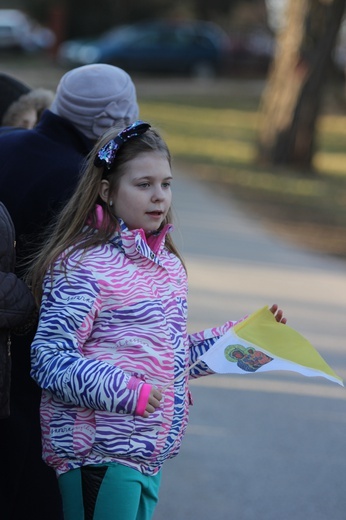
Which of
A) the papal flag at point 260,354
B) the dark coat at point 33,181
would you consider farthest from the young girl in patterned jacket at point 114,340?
the dark coat at point 33,181

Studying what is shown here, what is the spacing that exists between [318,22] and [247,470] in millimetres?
13414

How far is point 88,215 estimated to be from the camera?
122 inches

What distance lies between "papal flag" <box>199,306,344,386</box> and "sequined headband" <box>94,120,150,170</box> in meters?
0.60

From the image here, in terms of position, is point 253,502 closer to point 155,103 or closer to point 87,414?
point 87,414

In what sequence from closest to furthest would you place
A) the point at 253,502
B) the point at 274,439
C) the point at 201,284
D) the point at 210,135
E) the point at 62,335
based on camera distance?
the point at 62,335, the point at 253,502, the point at 274,439, the point at 201,284, the point at 210,135

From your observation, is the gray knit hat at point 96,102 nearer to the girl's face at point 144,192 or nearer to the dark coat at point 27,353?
the dark coat at point 27,353

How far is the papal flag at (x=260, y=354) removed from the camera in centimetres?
300

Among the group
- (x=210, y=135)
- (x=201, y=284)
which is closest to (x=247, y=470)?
(x=201, y=284)

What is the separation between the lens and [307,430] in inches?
219

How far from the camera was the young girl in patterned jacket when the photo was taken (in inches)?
112

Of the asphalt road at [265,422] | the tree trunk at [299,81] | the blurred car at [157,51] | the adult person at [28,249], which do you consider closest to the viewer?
the adult person at [28,249]

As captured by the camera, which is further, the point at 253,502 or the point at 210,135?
the point at 210,135

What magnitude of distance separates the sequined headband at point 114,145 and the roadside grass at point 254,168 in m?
2.86

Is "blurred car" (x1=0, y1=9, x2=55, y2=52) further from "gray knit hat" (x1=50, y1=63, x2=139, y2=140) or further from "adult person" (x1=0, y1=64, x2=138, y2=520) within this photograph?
"adult person" (x1=0, y1=64, x2=138, y2=520)
